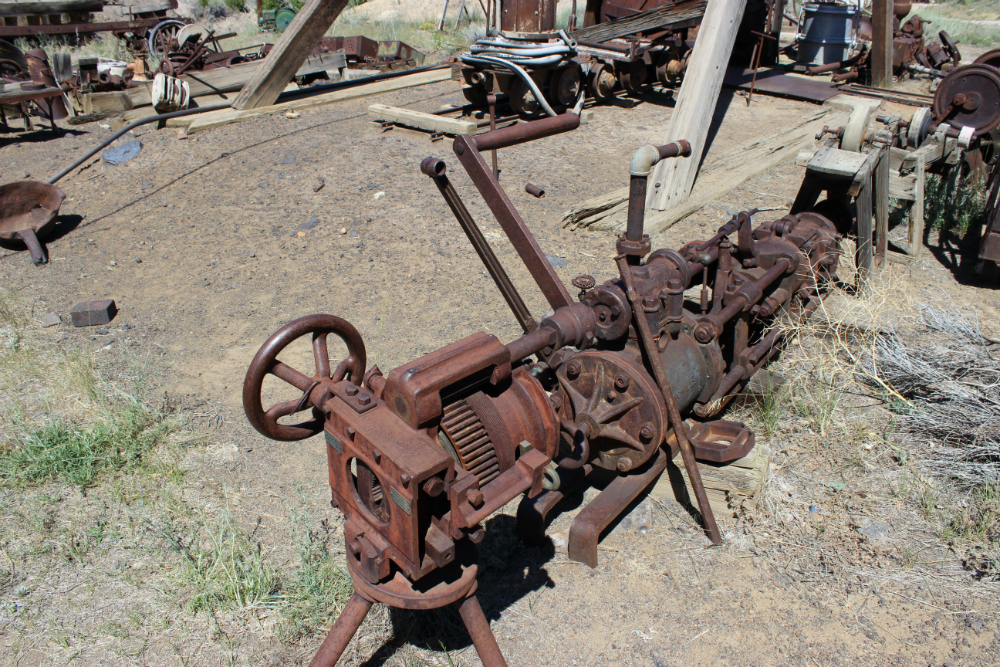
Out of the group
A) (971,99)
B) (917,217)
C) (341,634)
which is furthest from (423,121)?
(341,634)

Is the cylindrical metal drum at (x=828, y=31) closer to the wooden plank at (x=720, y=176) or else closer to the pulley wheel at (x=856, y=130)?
the wooden plank at (x=720, y=176)

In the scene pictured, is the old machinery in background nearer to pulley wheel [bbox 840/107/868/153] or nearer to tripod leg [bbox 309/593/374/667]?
pulley wheel [bbox 840/107/868/153]

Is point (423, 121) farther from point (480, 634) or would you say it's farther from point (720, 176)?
point (480, 634)

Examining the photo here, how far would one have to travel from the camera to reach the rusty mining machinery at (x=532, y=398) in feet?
5.61

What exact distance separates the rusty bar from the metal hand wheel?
2.92 feet

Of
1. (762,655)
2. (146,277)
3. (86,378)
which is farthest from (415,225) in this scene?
(762,655)

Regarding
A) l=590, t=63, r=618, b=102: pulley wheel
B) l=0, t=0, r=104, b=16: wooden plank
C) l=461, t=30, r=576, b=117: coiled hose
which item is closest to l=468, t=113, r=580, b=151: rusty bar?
l=461, t=30, r=576, b=117: coiled hose

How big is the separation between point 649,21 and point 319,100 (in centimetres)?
454

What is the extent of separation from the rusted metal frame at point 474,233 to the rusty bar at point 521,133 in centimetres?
17

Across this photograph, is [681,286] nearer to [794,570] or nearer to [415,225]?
[794,570]

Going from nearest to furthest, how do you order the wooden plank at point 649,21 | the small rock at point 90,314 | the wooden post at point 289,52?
the small rock at point 90,314, the wooden post at point 289,52, the wooden plank at point 649,21

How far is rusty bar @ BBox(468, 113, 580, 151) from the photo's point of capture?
2.38 meters

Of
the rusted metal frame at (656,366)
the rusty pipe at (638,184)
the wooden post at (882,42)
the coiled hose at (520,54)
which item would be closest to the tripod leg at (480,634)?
the rusted metal frame at (656,366)

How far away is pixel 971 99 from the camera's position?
17.9 feet
